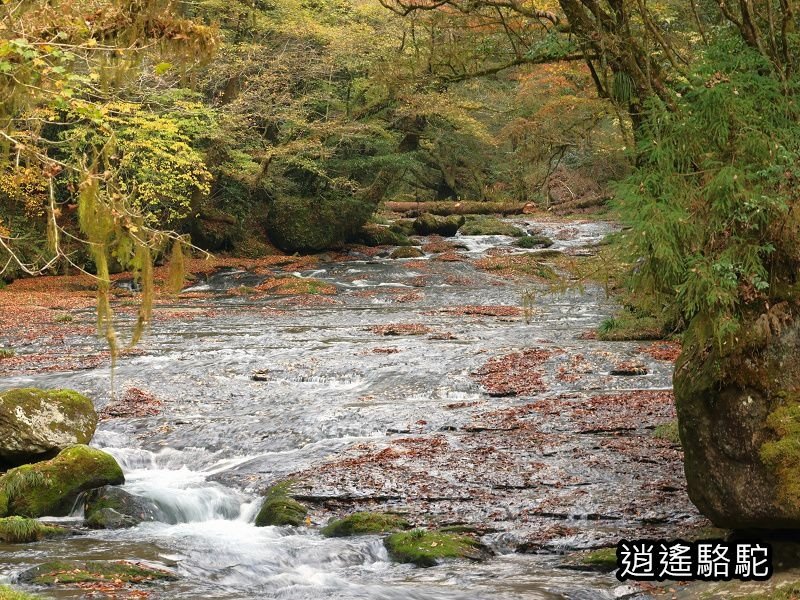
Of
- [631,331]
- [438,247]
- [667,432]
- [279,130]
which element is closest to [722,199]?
[667,432]

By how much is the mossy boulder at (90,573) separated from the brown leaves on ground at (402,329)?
504 inches

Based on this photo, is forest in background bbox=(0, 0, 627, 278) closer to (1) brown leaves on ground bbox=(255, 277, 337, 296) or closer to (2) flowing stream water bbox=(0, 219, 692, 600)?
(1) brown leaves on ground bbox=(255, 277, 337, 296)

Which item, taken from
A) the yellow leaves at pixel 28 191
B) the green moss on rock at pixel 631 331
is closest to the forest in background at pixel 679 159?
the green moss on rock at pixel 631 331

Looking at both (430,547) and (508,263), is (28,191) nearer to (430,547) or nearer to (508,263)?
(508,263)

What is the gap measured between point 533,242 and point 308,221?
10.2 m

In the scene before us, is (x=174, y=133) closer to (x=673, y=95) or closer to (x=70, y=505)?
(x=70, y=505)

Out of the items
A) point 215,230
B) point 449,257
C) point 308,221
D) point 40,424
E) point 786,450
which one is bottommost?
point 40,424

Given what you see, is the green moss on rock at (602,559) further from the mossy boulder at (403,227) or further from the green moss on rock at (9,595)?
the mossy boulder at (403,227)

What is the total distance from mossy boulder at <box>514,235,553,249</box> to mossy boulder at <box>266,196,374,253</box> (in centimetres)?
747

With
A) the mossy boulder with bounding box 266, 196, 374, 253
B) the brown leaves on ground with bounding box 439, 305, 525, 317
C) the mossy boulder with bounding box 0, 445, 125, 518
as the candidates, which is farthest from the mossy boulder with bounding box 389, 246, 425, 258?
the mossy boulder with bounding box 0, 445, 125, 518

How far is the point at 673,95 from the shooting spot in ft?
22.9

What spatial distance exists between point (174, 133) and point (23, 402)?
54.6ft

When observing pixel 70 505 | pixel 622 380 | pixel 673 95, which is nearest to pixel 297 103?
pixel 622 380

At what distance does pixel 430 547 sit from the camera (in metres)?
8.22
